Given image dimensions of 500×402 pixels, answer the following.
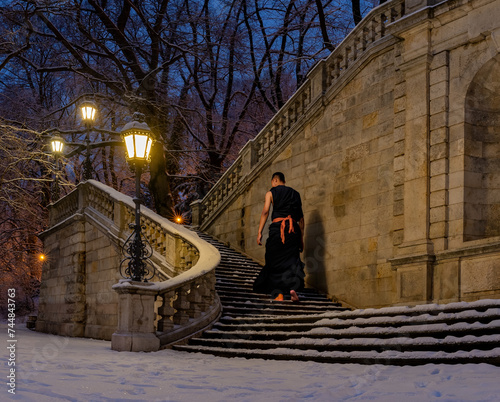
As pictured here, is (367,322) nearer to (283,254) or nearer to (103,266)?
(283,254)

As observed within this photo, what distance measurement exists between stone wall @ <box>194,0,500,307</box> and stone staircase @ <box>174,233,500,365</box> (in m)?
1.95

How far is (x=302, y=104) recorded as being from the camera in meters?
15.1

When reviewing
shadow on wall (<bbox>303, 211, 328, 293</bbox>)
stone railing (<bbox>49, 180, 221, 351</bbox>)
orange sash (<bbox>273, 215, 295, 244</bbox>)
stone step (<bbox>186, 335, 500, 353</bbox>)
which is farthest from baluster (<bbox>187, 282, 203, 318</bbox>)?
shadow on wall (<bbox>303, 211, 328, 293</bbox>)

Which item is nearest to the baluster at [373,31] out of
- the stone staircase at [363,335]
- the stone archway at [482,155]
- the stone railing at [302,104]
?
the stone railing at [302,104]

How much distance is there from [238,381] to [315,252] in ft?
24.7

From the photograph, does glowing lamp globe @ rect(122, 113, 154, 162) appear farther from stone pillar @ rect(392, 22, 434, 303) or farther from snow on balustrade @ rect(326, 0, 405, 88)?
snow on balustrade @ rect(326, 0, 405, 88)

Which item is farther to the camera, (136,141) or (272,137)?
(272,137)

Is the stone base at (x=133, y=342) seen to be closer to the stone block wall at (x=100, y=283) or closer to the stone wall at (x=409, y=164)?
the stone wall at (x=409, y=164)

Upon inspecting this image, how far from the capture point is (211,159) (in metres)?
24.3

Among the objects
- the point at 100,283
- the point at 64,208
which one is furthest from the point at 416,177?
the point at 64,208

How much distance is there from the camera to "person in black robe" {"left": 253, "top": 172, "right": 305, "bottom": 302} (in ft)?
38.7

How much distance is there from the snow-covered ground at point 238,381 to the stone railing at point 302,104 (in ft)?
25.0

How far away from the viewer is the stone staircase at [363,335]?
21.4ft

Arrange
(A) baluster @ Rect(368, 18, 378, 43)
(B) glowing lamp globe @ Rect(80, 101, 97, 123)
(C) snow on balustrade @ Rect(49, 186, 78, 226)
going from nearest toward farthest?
(A) baluster @ Rect(368, 18, 378, 43), (B) glowing lamp globe @ Rect(80, 101, 97, 123), (C) snow on balustrade @ Rect(49, 186, 78, 226)
